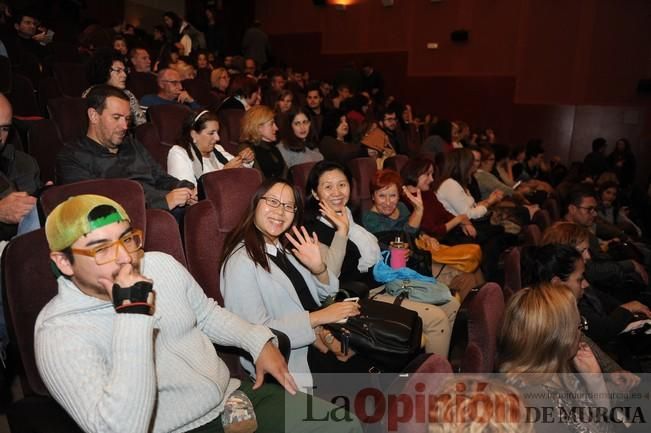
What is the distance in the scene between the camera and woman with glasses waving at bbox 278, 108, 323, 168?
3484 millimetres

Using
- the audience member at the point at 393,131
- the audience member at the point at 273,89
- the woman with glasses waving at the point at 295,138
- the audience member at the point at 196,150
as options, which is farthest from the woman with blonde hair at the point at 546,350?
the audience member at the point at 273,89

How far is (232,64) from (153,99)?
3.16 metres

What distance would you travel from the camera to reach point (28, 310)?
126cm

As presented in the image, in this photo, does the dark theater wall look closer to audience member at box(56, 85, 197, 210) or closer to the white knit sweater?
audience member at box(56, 85, 197, 210)

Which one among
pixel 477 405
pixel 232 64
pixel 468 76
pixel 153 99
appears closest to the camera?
pixel 477 405

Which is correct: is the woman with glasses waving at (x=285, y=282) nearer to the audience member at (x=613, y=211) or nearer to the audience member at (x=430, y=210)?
the audience member at (x=430, y=210)

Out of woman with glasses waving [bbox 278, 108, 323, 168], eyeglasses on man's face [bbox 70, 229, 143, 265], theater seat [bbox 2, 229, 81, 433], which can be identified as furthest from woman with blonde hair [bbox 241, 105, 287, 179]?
eyeglasses on man's face [bbox 70, 229, 143, 265]

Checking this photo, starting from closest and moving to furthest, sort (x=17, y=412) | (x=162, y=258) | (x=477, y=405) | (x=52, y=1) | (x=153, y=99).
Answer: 1. (x=477, y=405)
2. (x=17, y=412)
3. (x=162, y=258)
4. (x=153, y=99)
5. (x=52, y=1)

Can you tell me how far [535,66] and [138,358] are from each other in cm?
717

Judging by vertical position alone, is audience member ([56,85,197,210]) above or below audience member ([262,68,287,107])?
below

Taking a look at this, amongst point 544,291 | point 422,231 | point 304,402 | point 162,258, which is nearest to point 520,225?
point 422,231

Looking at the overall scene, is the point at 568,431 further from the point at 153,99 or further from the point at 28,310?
the point at 153,99

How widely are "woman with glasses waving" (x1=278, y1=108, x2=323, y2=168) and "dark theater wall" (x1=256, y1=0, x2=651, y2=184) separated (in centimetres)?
461

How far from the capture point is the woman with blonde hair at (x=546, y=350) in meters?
1.37
